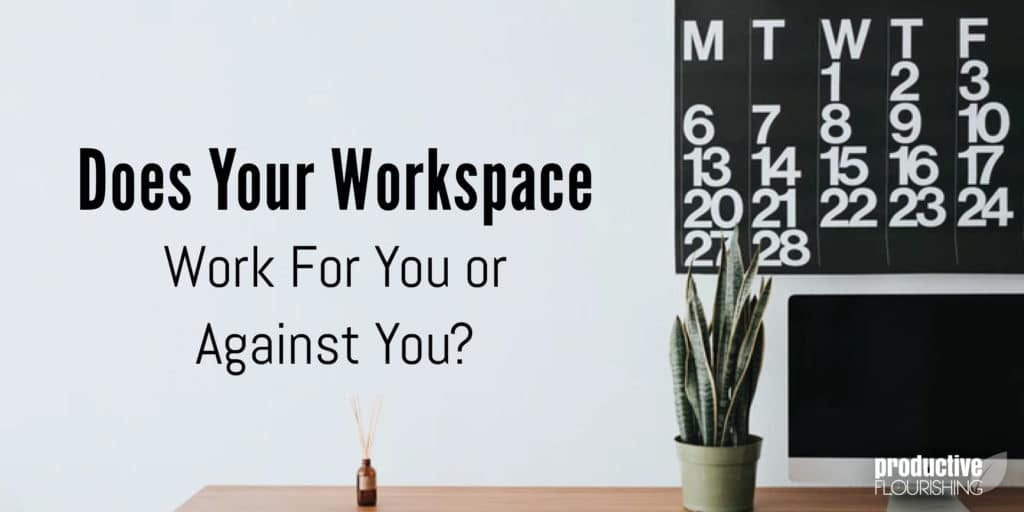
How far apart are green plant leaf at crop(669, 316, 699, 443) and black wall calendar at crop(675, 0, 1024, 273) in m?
0.31

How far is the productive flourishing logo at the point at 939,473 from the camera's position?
1.97 metres

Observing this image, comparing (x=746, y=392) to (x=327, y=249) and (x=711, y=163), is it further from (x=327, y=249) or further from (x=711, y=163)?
(x=327, y=249)

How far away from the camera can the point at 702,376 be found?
196cm

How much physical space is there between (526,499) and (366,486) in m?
0.32

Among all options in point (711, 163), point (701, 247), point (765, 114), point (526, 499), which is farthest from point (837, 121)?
point (526, 499)

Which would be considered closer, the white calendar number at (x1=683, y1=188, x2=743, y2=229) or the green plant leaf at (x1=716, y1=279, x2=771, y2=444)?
the green plant leaf at (x1=716, y1=279, x2=771, y2=444)

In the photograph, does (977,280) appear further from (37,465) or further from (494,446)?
(37,465)

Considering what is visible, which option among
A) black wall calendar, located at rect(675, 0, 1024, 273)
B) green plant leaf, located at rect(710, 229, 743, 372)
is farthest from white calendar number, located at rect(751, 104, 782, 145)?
green plant leaf, located at rect(710, 229, 743, 372)

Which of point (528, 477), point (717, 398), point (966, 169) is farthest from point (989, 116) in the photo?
point (528, 477)

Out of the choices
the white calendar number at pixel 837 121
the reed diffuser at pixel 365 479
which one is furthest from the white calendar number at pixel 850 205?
the reed diffuser at pixel 365 479

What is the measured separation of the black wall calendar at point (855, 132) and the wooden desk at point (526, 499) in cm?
47

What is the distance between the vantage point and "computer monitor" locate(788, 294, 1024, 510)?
6.48ft

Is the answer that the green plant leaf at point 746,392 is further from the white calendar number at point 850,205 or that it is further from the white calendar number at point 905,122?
the white calendar number at point 905,122

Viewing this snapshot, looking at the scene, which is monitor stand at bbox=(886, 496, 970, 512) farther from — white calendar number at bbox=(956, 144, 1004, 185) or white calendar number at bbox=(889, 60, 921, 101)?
white calendar number at bbox=(889, 60, 921, 101)
